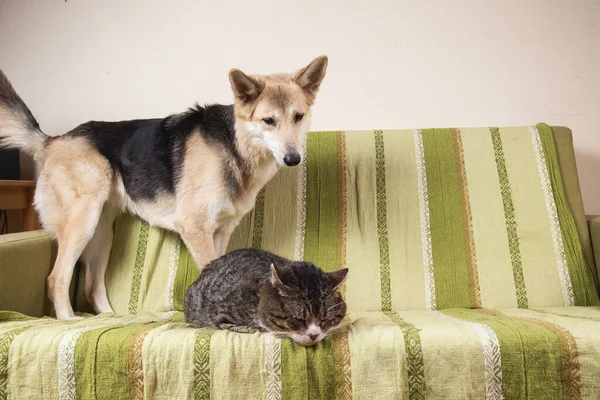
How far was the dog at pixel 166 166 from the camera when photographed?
5.99 feet

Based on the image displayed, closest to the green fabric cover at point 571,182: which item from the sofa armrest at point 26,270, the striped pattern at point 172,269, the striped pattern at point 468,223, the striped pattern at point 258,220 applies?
the striped pattern at point 468,223

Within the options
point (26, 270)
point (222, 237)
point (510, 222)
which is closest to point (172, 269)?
point (222, 237)

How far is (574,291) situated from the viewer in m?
1.92

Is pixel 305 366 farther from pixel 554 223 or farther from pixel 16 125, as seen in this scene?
pixel 16 125

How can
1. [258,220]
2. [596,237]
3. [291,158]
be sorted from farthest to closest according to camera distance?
[258,220], [596,237], [291,158]

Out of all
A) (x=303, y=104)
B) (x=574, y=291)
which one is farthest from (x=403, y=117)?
(x=574, y=291)

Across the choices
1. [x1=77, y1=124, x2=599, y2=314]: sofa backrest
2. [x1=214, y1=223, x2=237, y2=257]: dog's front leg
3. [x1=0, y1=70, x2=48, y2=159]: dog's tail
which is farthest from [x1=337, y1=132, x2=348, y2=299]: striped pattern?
[x1=0, y1=70, x2=48, y2=159]: dog's tail

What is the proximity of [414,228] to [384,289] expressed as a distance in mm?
315

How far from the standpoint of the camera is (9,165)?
2.42m

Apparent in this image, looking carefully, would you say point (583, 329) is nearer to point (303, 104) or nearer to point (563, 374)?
point (563, 374)

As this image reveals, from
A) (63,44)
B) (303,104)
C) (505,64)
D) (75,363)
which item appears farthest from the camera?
(63,44)

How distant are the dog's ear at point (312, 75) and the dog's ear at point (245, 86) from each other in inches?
6.7

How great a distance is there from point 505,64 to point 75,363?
231 centimetres

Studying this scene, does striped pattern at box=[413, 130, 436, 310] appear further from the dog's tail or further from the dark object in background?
the dark object in background
